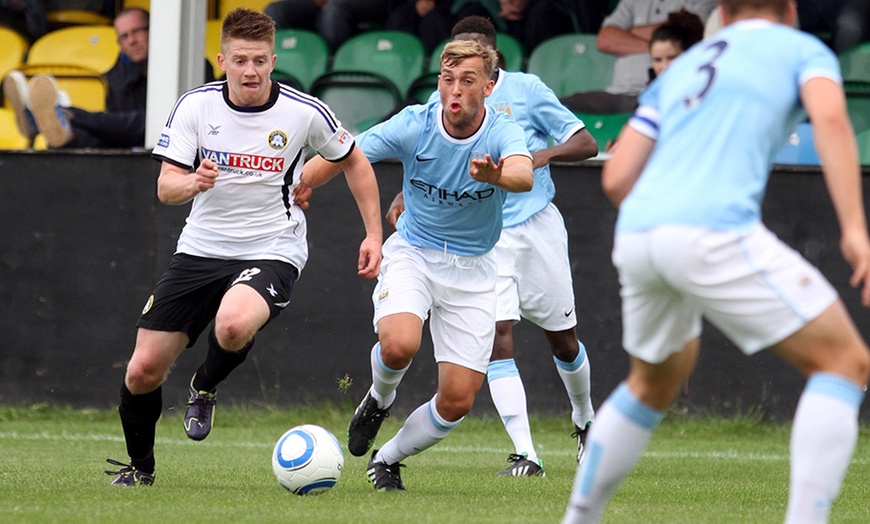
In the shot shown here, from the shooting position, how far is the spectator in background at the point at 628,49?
1052 cm

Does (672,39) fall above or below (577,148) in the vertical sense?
below

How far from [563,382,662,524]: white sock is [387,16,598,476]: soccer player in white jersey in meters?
3.70

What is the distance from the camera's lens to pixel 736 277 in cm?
327

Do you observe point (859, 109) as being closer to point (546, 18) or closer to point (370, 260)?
point (546, 18)

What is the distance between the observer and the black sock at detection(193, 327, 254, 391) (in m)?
5.89

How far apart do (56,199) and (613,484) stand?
7546mm

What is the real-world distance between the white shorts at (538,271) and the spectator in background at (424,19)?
159 inches

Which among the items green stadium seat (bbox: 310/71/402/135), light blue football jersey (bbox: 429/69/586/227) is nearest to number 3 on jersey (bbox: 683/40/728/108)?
light blue football jersey (bbox: 429/69/586/227)

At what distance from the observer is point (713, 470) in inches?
288

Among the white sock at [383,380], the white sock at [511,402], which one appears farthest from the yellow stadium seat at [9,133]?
the white sock at [383,380]

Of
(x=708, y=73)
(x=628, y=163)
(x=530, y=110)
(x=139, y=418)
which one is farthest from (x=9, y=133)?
(x=708, y=73)

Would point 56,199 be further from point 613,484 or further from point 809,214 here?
point 613,484

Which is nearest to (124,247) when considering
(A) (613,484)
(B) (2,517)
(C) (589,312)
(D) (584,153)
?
(C) (589,312)

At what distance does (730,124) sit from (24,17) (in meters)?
10.0
